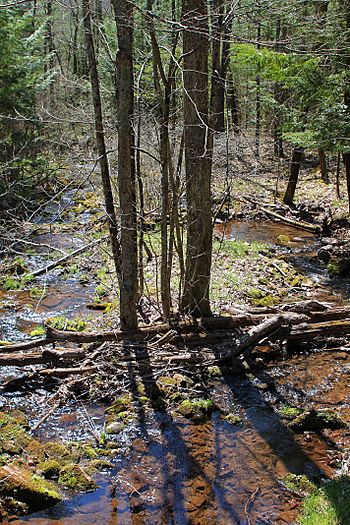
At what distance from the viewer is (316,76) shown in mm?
13461

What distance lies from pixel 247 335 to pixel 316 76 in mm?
8706

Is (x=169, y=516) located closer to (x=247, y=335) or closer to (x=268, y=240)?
(x=247, y=335)

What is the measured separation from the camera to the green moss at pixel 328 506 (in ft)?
15.9

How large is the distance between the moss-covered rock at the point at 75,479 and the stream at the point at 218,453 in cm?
10

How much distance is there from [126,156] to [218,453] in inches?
169

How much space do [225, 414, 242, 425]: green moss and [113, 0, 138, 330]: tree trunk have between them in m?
2.26

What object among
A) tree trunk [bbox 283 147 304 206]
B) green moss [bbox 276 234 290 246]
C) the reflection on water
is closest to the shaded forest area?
green moss [bbox 276 234 290 246]

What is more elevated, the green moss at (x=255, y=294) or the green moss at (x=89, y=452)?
the green moss at (x=255, y=294)

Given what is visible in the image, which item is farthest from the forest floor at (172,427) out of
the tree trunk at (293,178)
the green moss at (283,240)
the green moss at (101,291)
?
the tree trunk at (293,178)

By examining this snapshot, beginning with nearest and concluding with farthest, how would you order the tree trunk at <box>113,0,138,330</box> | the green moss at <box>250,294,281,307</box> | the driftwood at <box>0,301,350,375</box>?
1. the tree trunk at <box>113,0,138,330</box>
2. the driftwood at <box>0,301,350,375</box>
3. the green moss at <box>250,294,281,307</box>

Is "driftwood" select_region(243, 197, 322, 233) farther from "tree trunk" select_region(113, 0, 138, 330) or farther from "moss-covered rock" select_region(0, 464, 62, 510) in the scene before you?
"moss-covered rock" select_region(0, 464, 62, 510)

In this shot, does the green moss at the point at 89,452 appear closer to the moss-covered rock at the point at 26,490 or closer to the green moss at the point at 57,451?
the green moss at the point at 57,451

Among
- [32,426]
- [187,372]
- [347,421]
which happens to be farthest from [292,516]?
[32,426]

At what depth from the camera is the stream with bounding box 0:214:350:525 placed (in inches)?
201
